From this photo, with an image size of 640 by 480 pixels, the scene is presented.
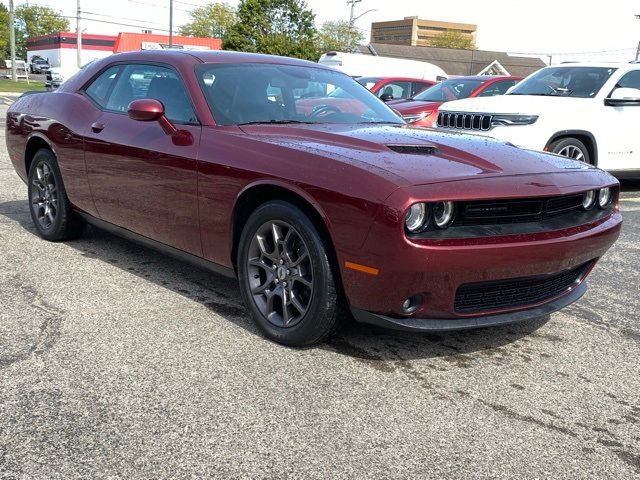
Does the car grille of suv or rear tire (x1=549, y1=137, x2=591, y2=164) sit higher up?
the car grille of suv

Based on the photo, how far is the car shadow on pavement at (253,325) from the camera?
3.46 m

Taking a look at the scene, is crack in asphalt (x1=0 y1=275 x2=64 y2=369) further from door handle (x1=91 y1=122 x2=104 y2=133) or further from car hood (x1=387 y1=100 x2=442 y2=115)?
car hood (x1=387 y1=100 x2=442 y2=115)

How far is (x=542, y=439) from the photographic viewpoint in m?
2.63

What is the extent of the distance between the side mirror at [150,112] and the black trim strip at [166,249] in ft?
2.34

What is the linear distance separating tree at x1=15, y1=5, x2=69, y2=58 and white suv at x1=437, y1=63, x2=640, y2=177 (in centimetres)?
10546

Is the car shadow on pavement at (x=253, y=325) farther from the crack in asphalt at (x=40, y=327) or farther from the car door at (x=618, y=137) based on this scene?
the car door at (x=618, y=137)

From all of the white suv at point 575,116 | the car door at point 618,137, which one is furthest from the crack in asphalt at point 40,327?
the car door at point 618,137

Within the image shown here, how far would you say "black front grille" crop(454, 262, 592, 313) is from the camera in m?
3.12

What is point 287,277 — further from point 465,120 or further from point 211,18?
point 211,18

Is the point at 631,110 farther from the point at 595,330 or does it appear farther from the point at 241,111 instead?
the point at 241,111

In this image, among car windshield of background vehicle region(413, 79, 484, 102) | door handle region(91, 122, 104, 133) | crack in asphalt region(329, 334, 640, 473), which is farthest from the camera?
car windshield of background vehicle region(413, 79, 484, 102)

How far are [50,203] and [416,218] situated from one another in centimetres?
349

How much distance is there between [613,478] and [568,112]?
6.58 metres

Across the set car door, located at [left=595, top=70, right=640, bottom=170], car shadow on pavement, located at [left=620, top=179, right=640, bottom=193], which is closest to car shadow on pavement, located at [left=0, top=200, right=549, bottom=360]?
car door, located at [left=595, top=70, right=640, bottom=170]
